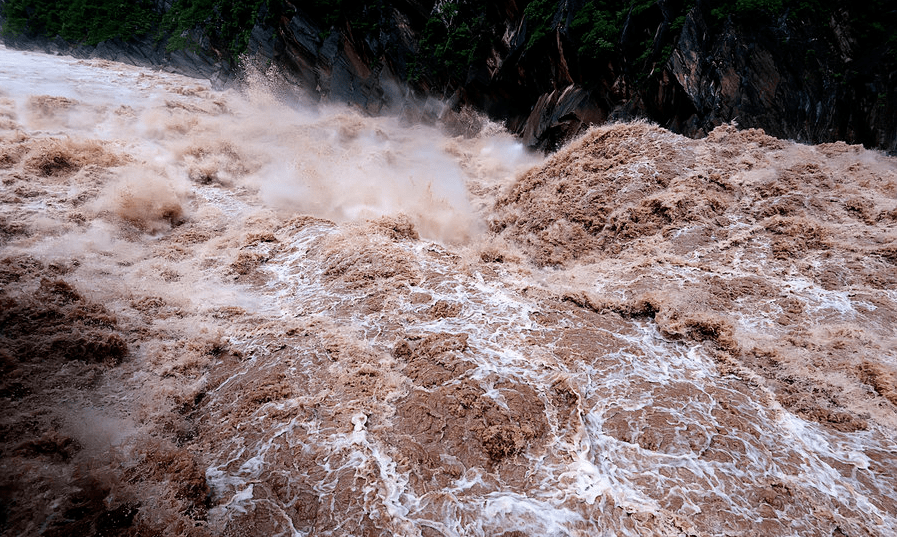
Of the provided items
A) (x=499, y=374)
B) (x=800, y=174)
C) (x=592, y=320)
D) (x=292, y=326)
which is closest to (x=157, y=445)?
(x=292, y=326)

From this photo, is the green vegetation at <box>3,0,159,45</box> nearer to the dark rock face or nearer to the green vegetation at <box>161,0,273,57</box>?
the green vegetation at <box>161,0,273,57</box>

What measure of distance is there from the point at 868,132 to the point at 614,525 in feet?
36.6

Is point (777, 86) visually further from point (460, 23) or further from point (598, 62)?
point (460, 23)

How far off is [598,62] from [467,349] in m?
10.8

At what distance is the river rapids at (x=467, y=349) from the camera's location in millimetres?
3691

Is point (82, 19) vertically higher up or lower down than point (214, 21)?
lower down

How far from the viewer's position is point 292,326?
6.21m

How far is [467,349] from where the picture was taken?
5512 mm

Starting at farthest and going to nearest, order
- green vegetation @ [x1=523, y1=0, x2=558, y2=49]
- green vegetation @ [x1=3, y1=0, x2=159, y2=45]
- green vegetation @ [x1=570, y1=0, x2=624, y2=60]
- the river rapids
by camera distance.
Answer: green vegetation @ [x1=3, y1=0, x2=159, y2=45], green vegetation @ [x1=523, y1=0, x2=558, y2=49], green vegetation @ [x1=570, y1=0, x2=624, y2=60], the river rapids

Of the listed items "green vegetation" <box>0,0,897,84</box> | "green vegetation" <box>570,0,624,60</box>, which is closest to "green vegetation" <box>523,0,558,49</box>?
"green vegetation" <box>0,0,897,84</box>

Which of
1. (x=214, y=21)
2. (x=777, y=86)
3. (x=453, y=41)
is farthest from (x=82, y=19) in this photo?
(x=777, y=86)

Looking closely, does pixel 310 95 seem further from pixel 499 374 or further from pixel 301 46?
pixel 499 374

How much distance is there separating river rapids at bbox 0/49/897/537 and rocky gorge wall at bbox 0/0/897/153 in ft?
5.03

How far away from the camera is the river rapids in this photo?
3.69 m
